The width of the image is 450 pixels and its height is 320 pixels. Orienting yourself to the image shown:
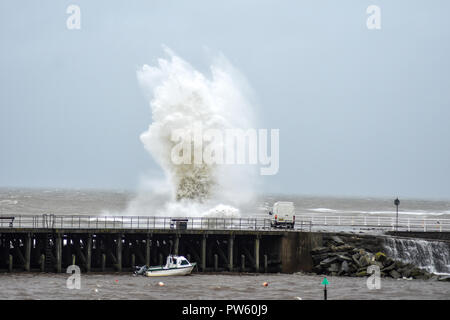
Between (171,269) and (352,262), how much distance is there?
395 inches

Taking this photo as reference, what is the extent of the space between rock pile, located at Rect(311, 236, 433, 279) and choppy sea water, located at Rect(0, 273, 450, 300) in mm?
948

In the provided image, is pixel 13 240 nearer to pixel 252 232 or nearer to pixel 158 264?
pixel 158 264

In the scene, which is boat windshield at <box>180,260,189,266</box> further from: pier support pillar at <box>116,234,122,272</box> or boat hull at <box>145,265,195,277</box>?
pier support pillar at <box>116,234,122,272</box>

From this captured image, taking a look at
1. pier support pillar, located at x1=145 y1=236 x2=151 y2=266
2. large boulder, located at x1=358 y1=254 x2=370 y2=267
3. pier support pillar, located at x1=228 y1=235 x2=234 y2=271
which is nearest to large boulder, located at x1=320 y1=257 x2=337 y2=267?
large boulder, located at x1=358 y1=254 x2=370 y2=267

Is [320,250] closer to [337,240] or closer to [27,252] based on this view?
[337,240]

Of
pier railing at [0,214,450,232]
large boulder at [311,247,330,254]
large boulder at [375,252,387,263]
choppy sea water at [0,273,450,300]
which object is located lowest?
choppy sea water at [0,273,450,300]

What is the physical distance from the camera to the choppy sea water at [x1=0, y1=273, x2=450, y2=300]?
117 feet

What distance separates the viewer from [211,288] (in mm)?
38344

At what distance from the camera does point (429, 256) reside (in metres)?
43.6

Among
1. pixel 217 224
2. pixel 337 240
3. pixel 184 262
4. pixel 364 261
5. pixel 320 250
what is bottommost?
pixel 184 262

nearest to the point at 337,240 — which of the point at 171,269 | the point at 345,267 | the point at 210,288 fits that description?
the point at 345,267

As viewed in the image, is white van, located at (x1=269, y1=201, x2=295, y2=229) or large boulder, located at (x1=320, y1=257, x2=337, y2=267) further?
white van, located at (x1=269, y1=201, x2=295, y2=229)

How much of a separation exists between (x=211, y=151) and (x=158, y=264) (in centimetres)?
2254

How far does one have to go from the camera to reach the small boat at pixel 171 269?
42531mm
